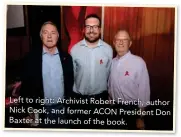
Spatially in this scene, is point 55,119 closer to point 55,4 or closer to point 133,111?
point 133,111

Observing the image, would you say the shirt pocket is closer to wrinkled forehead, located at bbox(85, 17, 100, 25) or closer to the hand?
wrinkled forehead, located at bbox(85, 17, 100, 25)

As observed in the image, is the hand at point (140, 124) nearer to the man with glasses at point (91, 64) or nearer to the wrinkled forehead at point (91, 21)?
the man with glasses at point (91, 64)

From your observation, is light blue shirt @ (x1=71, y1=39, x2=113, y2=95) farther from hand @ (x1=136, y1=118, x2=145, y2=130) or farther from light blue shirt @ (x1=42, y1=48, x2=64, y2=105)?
hand @ (x1=136, y1=118, x2=145, y2=130)

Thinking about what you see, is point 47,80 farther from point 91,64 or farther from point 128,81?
point 128,81

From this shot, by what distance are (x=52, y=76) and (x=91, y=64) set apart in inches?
9.0

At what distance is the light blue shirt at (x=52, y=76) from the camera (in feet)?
5.46

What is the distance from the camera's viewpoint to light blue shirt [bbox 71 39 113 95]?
5.44 feet

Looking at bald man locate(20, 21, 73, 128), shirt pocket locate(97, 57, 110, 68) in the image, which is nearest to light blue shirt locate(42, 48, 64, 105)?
bald man locate(20, 21, 73, 128)

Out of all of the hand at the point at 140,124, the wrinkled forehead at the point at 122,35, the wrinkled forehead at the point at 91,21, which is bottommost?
the hand at the point at 140,124

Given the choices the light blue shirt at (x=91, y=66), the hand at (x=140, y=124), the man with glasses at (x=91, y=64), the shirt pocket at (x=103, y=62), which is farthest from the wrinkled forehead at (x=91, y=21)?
the hand at (x=140, y=124)

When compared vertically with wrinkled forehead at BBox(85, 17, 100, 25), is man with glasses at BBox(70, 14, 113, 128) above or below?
below

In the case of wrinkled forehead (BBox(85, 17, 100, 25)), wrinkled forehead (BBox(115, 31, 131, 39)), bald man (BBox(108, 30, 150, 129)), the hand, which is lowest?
the hand

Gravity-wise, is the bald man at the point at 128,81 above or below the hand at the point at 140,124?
above

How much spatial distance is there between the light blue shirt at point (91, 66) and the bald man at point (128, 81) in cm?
4
